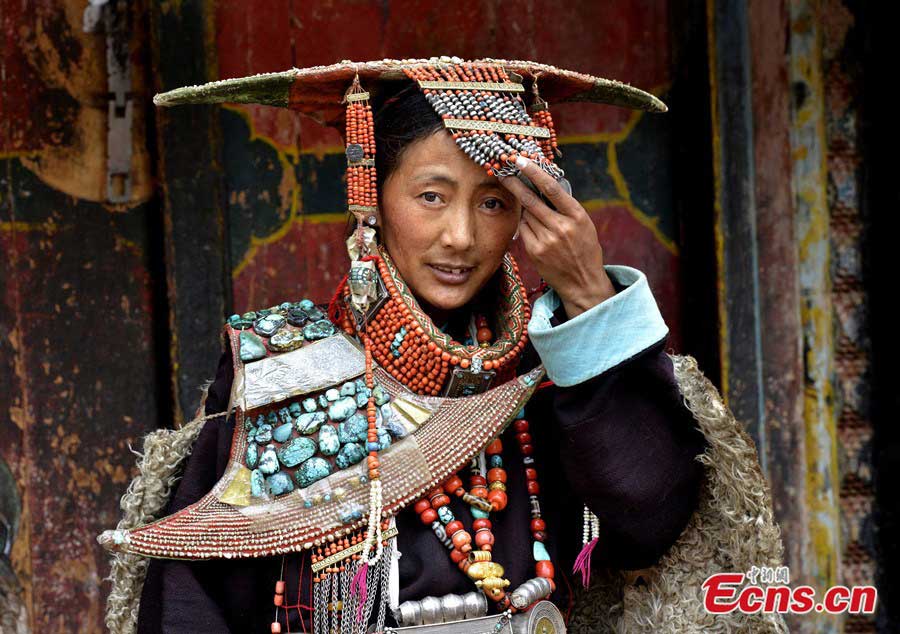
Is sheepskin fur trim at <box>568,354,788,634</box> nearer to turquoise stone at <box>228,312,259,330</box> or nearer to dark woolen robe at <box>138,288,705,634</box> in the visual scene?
dark woolen robe at <box>138,288,705,634</box>

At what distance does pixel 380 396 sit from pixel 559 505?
42cm

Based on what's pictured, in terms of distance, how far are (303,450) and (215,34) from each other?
57.5 inches

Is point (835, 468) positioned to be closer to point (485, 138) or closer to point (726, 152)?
point (726, 152)

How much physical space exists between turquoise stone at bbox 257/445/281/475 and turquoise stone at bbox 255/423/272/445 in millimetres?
20

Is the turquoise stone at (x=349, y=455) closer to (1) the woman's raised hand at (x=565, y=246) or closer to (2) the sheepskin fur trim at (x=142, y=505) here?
(2) the sheepskin fur trim at (x=142, y=505)

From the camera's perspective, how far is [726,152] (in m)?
2.74

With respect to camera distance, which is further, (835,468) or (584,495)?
(835,468)

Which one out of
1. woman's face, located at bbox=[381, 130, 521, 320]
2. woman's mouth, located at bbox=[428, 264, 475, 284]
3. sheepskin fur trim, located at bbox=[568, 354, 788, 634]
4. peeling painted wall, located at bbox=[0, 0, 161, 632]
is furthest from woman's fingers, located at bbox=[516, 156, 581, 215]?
peeling painted wall, located at bbox=[0, 0, 161, 632]

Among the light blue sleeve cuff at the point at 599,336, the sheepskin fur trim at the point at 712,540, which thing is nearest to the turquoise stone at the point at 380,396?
the light blue sleeve cuff at the point at 599,336

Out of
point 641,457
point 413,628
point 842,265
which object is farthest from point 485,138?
point 842,265

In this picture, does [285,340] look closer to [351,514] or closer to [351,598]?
[351,514]

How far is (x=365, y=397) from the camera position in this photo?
1.80m

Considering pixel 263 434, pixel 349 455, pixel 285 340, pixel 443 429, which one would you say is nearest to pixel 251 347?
pixel 285 340

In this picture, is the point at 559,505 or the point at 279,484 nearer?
the point at 279,484
